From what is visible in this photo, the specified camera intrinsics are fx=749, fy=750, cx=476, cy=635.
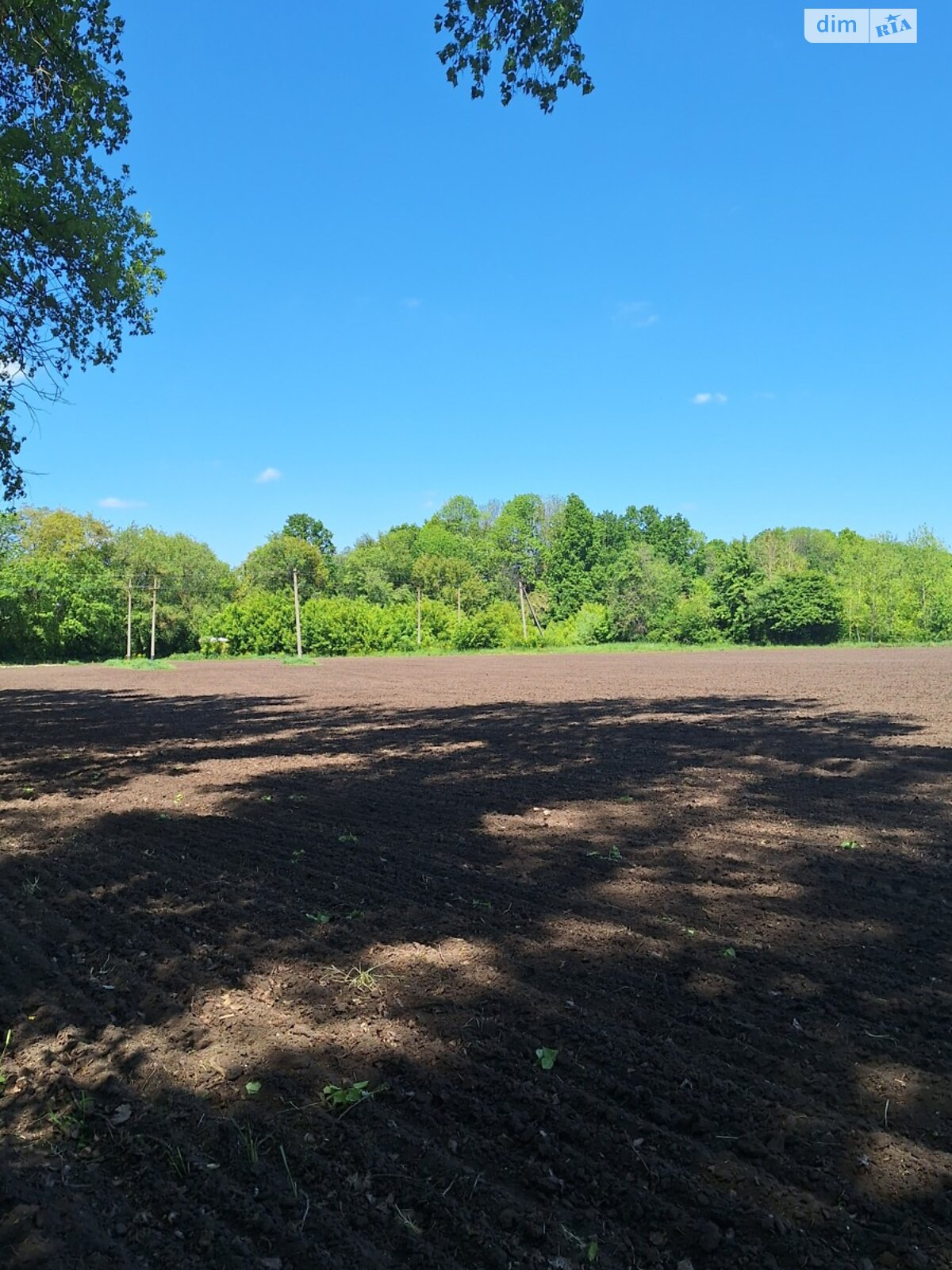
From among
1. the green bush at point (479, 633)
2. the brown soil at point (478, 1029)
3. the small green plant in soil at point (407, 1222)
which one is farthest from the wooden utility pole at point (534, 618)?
the small green plant in soil at point (407, 1222)

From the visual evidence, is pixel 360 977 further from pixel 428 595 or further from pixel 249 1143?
pixel 428 595

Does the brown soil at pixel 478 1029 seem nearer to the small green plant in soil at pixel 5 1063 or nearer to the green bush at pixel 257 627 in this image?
the small green plant in soil at pixel 5 1063

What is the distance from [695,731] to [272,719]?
9.52 m

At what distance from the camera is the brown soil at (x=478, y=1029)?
7.66 ft

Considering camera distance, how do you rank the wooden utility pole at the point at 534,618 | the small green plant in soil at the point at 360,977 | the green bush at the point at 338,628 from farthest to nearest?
the wooden utility pole at the point at 534,618, the green bush at the point at 338,628, the small green plant in soil at the point at 360,977

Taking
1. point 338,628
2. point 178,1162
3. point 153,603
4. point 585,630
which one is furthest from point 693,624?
point 178,1162

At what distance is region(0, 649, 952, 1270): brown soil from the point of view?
2334 mm

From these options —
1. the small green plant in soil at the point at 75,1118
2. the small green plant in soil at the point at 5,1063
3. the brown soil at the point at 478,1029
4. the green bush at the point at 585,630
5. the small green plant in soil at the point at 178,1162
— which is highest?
the green bush at the point at 585,630

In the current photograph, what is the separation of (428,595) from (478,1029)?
86.7 meters

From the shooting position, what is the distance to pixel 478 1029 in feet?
11.3

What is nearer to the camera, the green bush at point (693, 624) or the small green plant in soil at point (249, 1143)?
the small green plant in soil at point (249, 1143)

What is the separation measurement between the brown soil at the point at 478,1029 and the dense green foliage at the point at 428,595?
54075mm

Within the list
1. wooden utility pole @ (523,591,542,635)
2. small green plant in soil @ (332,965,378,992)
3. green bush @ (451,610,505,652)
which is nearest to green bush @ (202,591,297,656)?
green bush @ (451,610,505,652)

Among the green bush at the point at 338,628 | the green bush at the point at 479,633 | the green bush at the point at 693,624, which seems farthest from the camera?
the green bush at the point at 693,624
